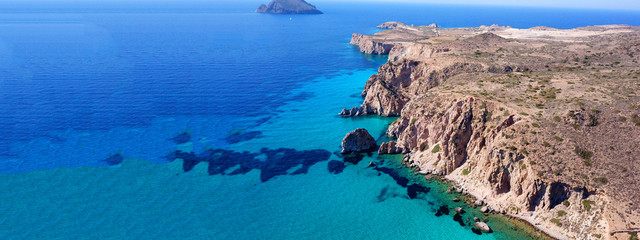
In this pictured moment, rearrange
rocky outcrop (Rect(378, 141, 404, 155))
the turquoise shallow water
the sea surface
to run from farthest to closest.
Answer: rocky outcrop (Rect(378, 141, 404, 155))
the sea surface
the turquoise shallow water

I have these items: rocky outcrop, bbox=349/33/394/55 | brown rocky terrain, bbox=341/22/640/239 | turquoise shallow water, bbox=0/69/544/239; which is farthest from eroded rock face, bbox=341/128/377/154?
rocky outcrop, bbox=349/33/394/55

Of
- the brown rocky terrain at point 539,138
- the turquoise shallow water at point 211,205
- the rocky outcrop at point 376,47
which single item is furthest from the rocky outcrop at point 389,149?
the rocky outcrop at point 376,47

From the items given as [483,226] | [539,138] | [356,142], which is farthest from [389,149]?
[539,138]

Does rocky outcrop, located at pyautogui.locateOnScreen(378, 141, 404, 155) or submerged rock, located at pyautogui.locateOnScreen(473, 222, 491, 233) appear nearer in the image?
submerged rock, located at pyautogui.locateOnScreen(473, 222, 491, 233)

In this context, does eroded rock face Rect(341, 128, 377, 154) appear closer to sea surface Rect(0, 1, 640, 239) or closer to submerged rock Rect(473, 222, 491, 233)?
sea surface Rect(0, 1, 640, 239)

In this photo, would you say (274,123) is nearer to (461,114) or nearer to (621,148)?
(461,114)

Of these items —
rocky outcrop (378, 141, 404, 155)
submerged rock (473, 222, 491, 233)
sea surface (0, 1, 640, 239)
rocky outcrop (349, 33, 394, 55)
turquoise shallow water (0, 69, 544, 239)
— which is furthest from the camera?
rocky outcrop (349, 33, 394, 55)

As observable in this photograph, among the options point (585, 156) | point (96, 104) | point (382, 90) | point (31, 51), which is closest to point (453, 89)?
point (382, 90)

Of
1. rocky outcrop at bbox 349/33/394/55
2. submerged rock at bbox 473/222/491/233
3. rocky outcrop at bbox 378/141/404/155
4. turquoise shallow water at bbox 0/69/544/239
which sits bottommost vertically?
submerged rock at bbox 473/222/491/233
